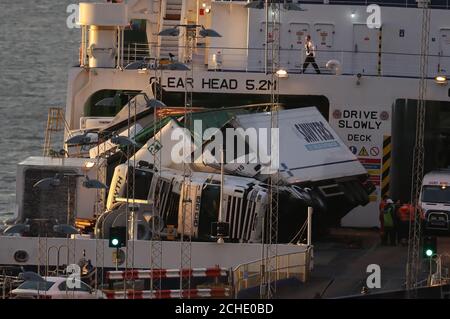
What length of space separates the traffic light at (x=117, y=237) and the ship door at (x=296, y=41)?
11.3m

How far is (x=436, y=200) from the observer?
4991cm

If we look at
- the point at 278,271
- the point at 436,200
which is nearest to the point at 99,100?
the point at 436,200

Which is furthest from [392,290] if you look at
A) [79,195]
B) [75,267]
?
[79,195]

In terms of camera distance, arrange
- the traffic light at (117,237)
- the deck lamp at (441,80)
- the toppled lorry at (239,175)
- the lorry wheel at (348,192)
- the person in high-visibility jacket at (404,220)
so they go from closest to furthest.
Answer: the traffic light at (117,237) < the toppled lorry at (239,175) < the person in high-visibility jacket at (404,220) < the lorry wheel at (348,192) < the deck lamp at (441,80)

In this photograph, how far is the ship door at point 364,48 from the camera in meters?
54.3

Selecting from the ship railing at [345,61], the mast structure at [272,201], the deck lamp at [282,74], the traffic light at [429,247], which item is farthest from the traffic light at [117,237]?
the ship railing at [345,61]

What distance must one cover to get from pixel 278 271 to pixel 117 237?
3242mm

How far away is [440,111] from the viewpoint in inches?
2109

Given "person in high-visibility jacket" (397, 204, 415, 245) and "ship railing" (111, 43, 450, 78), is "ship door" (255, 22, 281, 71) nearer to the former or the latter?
"ship railing" (111, 43, 450, 78)

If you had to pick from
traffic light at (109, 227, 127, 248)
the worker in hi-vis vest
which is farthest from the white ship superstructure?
the worker in hi-vis vest

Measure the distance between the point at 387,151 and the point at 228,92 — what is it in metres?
3.92

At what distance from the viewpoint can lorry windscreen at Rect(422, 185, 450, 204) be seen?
164ft

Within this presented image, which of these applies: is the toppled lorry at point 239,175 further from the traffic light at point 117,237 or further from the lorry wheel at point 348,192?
the traffic light at point 117,237

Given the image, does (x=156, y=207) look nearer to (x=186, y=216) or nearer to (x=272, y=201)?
(x=186, y=216)
